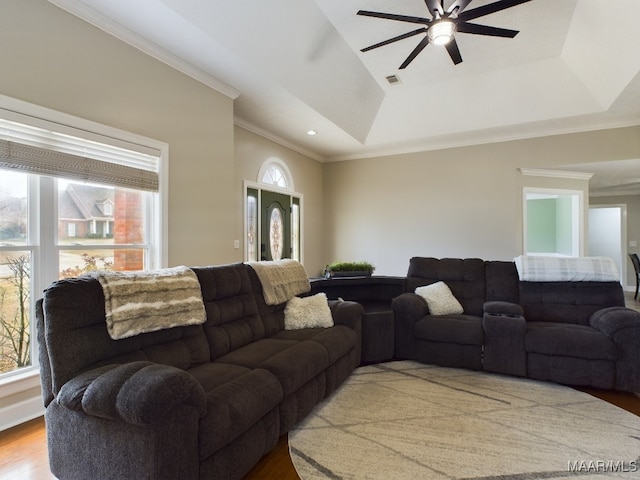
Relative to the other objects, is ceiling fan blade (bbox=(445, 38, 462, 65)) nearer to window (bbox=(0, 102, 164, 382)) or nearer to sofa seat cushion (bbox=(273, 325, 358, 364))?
sofa seat cushion (bbox=(273, 325, 358, 364))

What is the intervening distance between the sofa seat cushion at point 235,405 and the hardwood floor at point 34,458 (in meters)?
0.30

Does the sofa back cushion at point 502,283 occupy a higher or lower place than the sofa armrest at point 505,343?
higher

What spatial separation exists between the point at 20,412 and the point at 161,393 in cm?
187

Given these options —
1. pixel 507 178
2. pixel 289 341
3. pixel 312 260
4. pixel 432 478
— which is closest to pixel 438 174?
pixel 507 178

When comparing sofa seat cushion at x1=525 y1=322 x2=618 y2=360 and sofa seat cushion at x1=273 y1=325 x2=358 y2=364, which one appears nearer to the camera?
sofa seat cushion at x1=273 y1=325 x2=358 y2=364

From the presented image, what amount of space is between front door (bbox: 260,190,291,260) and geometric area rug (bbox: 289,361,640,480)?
291cm

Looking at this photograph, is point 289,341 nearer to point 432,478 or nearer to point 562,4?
point 432,478

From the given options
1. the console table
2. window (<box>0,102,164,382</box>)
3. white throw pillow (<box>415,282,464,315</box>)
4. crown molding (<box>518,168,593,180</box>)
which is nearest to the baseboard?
window (<box>0,102,164,382</box>)

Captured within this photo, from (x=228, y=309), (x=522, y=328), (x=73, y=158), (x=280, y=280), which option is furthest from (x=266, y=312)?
(x=522, y=328)

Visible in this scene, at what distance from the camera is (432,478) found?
71.6 inches

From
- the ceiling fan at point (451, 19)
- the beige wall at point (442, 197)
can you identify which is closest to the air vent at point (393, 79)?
the ceiling fan at point (451, 19)

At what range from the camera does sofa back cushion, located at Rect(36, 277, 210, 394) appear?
5.48 ft

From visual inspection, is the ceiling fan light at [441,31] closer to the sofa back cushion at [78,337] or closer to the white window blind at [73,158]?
the white window blind at [73,158]

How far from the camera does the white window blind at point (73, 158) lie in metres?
2.29
